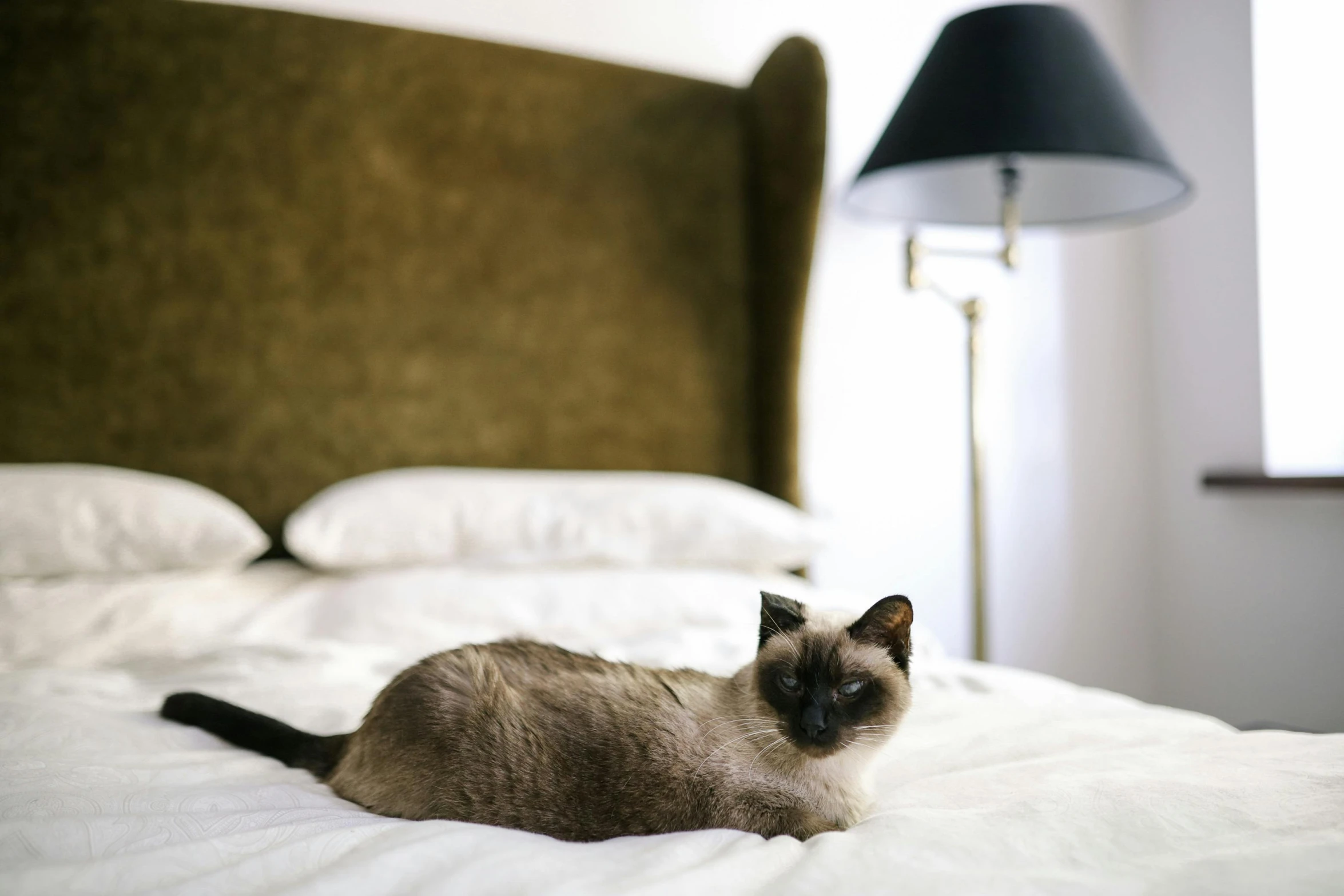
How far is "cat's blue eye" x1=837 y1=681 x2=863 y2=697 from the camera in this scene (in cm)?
66

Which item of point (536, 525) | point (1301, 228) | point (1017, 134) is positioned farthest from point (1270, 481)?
point (536, 525)

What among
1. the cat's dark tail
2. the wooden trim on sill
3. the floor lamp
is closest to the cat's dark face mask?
the cat's dark tail

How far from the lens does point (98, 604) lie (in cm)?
133

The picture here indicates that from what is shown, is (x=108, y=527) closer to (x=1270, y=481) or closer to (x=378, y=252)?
(x=378, y=252)

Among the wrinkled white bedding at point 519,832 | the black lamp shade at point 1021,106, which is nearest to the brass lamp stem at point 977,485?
the black lamp shade at point 1021,106

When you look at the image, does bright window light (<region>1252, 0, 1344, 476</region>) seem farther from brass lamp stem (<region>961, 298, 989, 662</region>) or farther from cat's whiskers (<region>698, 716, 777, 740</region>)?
cat's whiskers (<region>698, 716, 777, 740</region>)

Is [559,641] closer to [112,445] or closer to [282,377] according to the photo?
[282,377]

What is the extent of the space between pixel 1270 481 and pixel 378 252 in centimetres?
216

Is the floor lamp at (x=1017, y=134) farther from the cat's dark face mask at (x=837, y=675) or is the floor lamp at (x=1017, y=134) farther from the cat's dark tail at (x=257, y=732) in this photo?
the cat's dark tail at (x=257, y=732)

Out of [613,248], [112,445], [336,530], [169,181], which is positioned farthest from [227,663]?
[613,248]

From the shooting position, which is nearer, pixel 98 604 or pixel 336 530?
pixel 98 604

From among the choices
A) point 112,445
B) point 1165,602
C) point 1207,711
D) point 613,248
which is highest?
point 613,248

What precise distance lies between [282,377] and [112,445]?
0.34m

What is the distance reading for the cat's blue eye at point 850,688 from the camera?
0.66m
